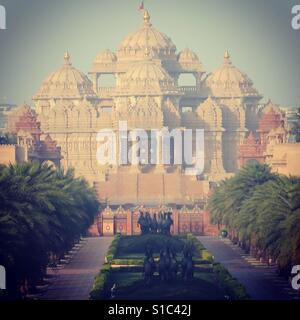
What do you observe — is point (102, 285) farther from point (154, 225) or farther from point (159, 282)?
point (154, 225)

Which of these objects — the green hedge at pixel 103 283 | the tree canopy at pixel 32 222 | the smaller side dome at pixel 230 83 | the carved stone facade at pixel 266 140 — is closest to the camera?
the green hedge at pixel 103 283

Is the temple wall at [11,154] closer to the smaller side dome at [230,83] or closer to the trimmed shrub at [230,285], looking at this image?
the trimmed shrub at [230,285]

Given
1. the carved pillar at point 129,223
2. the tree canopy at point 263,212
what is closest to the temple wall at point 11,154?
the carved pillar at point 129,223

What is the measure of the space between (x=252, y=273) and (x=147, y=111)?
94.5 meters

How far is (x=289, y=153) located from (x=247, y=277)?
159 ft

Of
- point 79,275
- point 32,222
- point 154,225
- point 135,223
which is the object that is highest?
point 32,222

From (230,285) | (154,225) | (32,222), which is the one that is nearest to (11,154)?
(154,225)

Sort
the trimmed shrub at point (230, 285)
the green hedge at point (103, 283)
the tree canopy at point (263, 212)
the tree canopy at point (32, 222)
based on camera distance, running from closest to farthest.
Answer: the trimmed shrub at point (230, 285)
the green hedge at point (103, 283)
the tree canopy at point (32, 222)
the tree canopy at point (263, 212)

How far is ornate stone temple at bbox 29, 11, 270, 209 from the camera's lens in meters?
167

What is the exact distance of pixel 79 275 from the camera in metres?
85.1

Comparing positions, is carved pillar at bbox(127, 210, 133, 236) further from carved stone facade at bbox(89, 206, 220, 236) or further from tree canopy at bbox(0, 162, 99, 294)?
tree canopy at bbox(0, 162, 99, 294)

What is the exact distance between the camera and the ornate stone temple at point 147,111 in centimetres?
16725

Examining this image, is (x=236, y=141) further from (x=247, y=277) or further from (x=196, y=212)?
(x=247, y=277)

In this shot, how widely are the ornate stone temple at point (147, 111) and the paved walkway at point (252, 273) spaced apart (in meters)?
52.8
